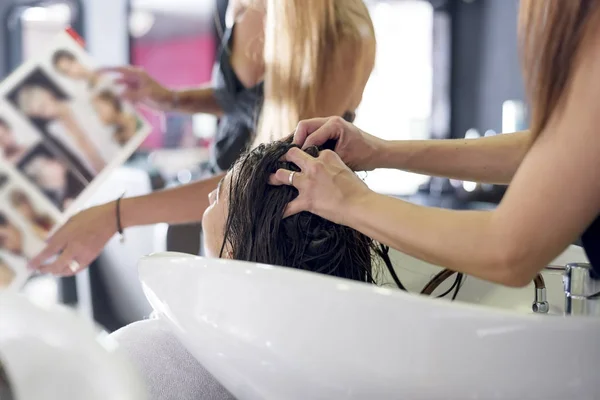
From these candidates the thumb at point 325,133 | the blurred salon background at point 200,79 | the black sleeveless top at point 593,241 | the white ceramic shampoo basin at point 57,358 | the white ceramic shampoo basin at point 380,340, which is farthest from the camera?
the blurred salon background at point 200,79

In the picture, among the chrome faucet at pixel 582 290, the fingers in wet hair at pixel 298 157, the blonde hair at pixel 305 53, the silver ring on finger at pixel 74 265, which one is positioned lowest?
the silver ring on finger at pixel 74 265

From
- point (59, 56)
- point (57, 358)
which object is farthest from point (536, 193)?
point (59, 56)

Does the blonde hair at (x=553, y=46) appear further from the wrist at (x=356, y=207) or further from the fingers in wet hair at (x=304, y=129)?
the fingers in wet hair at (x=304, y=129)

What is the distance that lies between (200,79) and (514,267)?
241cm

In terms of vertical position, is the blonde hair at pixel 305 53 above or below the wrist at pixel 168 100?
above

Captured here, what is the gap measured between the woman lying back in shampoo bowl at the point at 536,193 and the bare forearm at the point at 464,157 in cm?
27

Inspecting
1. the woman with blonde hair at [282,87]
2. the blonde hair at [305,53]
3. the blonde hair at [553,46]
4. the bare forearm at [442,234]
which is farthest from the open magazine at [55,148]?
the blonde hair at [553,46]

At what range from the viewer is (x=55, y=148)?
129 centimetres

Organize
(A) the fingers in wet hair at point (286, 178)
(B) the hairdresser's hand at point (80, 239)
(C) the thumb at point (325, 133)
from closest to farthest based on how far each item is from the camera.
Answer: (A) the fingers in wet hair at point (286, 178)
(C) the thumb at point (325, 133)
(B) the hairdresser's hand at point (80, 239)

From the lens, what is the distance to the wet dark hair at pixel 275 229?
2.48 ft

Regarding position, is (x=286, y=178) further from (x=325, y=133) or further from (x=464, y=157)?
(x=464, y=157)

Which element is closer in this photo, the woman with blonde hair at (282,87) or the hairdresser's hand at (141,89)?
the woman with blonde hair at (282,87)

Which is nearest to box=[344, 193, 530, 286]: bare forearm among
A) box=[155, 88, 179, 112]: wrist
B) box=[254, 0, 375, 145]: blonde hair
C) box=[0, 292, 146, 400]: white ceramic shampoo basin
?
box=[0, 292, 146, 400]: white ceramic shampoo basin

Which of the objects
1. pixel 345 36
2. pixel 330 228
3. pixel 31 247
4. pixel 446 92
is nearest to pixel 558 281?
pixel 330 228
